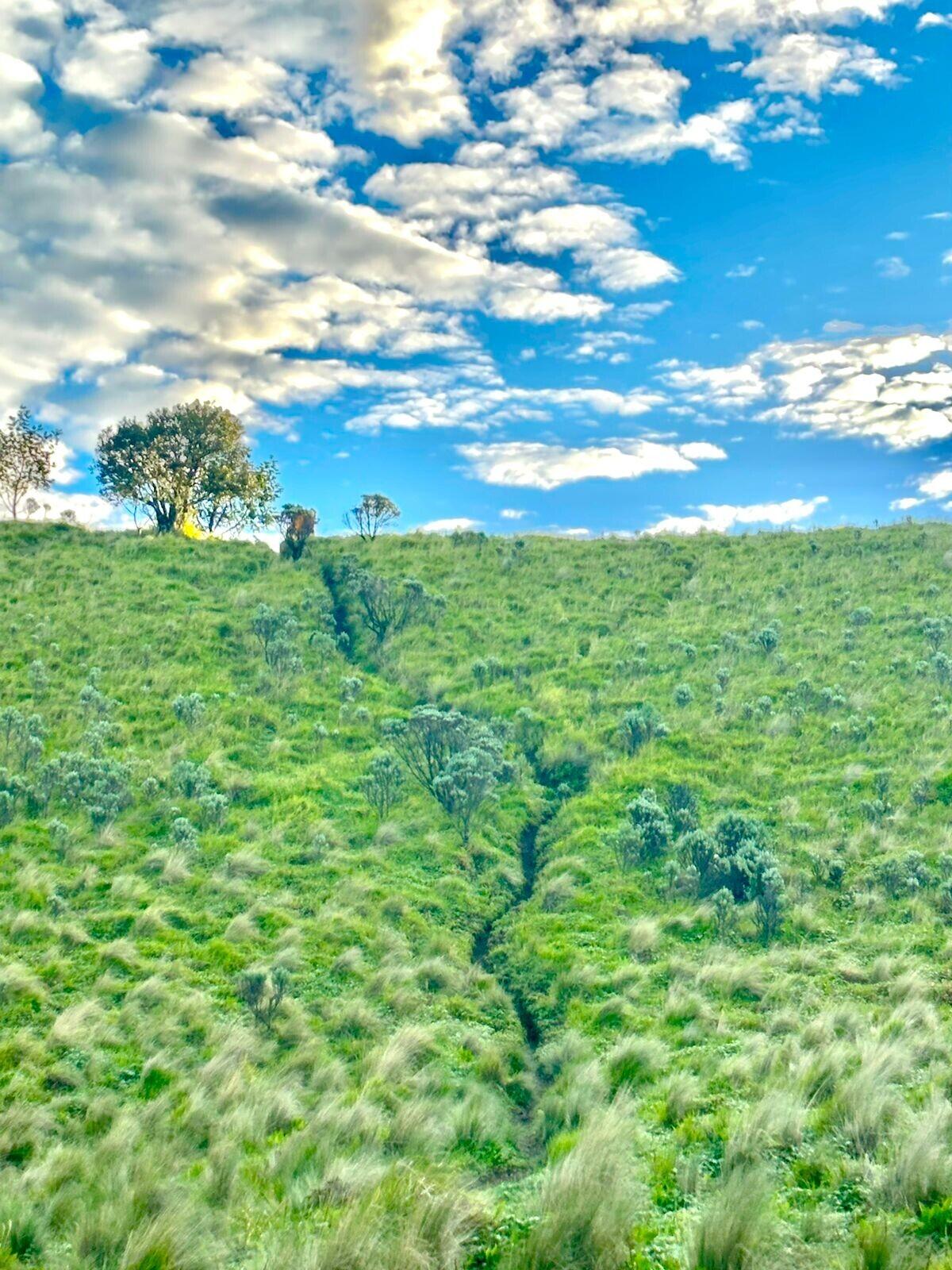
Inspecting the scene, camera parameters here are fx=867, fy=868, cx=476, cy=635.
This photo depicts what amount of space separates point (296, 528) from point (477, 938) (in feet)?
109

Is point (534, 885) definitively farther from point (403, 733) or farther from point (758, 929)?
point (403, 733)

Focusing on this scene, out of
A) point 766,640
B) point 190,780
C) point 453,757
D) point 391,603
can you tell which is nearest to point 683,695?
point 766,640

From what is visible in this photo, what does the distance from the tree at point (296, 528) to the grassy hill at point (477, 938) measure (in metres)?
8.58

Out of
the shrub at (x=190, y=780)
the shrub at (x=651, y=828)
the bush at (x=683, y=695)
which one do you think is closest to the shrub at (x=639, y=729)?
the bush at (x=683, y=695)

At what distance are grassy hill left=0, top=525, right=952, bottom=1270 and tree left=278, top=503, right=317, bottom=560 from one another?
8.58 m

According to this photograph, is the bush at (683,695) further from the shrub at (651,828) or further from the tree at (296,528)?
the tree at (296,528)

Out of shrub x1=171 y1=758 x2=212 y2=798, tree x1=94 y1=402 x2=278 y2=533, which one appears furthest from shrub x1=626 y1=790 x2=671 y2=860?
tree x1=94 y1=402 x2=278 y2=533

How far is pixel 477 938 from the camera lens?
A: 61.7ft

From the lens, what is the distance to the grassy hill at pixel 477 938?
824 centimetres

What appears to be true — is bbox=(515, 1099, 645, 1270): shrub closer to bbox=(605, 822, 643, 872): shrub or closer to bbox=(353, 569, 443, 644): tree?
bbox=(605, 822, 643, 872): shrub

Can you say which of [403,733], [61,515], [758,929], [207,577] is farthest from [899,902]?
[61,515]

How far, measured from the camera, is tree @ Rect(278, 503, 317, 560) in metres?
46.6

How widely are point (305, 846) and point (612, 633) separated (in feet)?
63.4

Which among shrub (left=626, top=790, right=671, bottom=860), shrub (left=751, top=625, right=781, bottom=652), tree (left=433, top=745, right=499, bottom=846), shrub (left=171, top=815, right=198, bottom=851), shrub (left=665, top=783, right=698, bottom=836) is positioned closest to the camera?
shrub (left=171, top=815, right=198, bottom=851)
